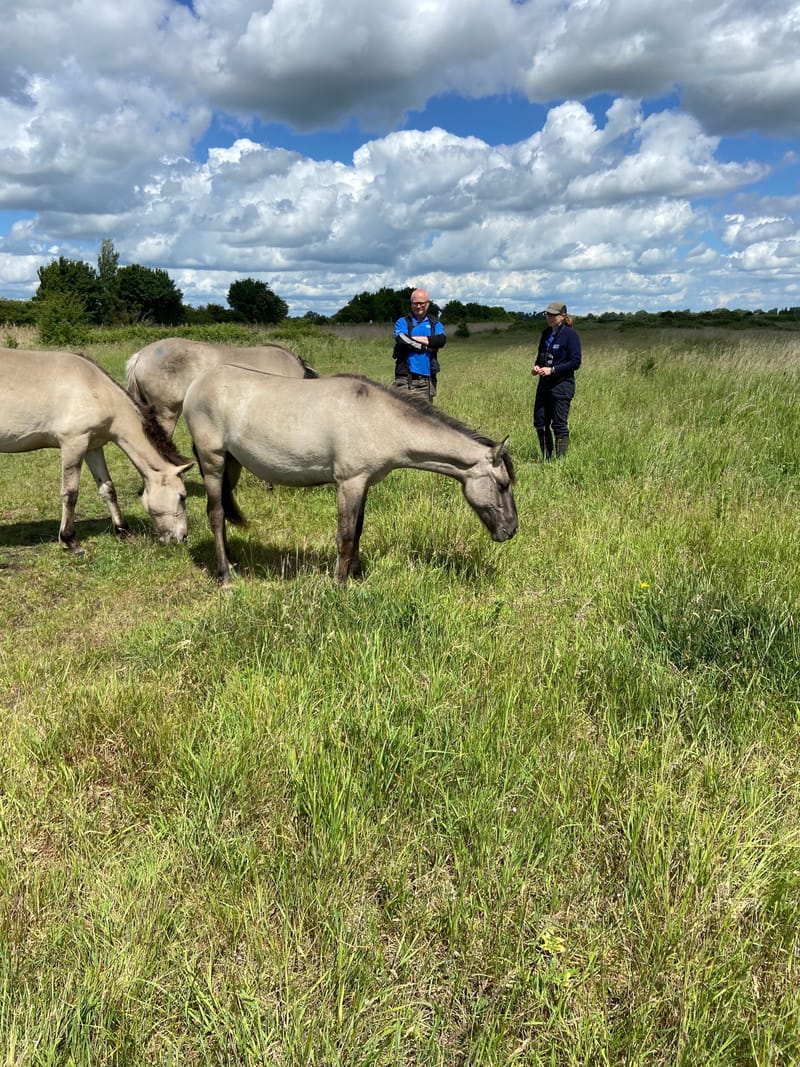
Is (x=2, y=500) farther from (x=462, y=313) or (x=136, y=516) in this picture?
(x=462, y=313)

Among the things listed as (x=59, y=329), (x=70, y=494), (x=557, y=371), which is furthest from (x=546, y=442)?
(x=59, y=329)

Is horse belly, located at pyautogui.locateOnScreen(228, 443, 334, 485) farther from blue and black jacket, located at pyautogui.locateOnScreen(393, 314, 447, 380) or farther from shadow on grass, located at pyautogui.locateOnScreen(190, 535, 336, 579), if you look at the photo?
blue and black jacket, located at pyautogui.locateOnScreen(393, 314, 447, 380)

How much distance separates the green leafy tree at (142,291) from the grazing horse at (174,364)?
192 ft

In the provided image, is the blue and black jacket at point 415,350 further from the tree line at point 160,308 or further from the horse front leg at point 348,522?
the tree line at point 160,308

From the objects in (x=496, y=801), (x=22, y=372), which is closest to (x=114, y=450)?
(x=22, y=372)

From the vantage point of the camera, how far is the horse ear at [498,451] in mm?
4902

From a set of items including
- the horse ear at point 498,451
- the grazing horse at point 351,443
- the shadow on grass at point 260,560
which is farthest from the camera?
the shadow on grass at point 260,560

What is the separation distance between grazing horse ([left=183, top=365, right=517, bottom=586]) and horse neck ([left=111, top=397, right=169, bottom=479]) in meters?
1.92

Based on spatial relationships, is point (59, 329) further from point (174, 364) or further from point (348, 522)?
point (348, 522)

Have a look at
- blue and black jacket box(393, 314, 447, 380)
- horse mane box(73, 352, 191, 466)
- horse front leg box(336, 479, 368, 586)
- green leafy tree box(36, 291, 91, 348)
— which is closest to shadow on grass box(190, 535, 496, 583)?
horse front leg box(336, 479, 368, 586)

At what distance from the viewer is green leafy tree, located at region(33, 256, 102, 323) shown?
58.6m

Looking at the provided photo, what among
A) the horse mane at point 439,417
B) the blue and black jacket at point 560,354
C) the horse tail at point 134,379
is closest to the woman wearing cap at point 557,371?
the blue and black jacket at point 560,354

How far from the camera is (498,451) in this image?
4938 mm

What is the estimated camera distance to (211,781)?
2490 millimetres
